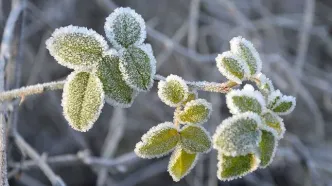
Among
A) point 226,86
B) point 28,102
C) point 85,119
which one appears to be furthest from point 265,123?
point 28,102

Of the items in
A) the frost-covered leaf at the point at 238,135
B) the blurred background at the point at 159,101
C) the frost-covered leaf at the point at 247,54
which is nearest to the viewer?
the frost-covered leaf at the point at 238,135

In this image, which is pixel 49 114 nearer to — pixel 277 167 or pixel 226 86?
pixel 277 167

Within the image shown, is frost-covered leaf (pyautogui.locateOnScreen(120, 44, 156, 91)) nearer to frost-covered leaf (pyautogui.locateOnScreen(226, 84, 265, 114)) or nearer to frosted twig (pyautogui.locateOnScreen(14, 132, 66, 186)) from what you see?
frost-covered leaf (pyautogui.locateOnScreen(226, 84, 265, 114))

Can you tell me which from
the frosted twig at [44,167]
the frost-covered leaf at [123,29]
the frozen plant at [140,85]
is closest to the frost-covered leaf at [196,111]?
the frozen plant at [140,85]

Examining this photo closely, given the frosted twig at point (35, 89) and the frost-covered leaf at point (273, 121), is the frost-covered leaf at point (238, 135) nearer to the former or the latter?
the frost-covered leaf at point (273, 121)

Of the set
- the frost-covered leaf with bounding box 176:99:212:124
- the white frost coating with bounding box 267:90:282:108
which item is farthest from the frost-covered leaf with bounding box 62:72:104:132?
the white frost coating with bounding box 267:90:282:108
